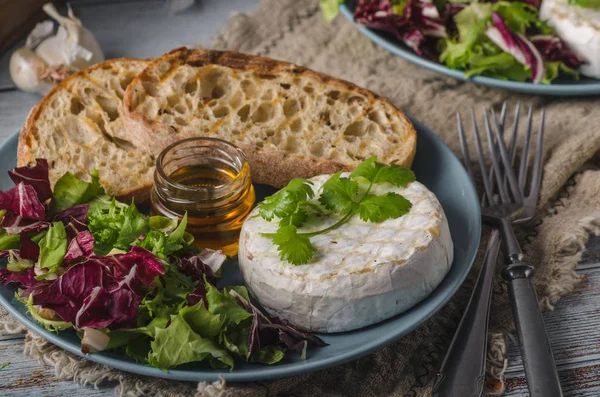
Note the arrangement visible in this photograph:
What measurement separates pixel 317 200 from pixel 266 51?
6.14ft

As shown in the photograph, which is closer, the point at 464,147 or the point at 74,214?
the point at 74,214

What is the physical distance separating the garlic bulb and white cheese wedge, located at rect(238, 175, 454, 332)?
195cm

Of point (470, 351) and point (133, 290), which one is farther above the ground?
point (133, 290)

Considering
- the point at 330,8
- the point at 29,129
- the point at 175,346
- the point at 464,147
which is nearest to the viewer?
the point at 175,346

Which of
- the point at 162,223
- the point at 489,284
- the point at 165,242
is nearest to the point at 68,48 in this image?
the point at 162,223

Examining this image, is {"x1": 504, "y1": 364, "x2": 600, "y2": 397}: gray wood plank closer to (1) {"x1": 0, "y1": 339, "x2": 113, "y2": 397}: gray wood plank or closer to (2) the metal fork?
(2) the metal fork

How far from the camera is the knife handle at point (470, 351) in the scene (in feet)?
8.16

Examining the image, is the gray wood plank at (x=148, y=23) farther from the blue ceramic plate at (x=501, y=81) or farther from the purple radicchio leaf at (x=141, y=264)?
the purple radicchio leaf at (x=141, y=264)

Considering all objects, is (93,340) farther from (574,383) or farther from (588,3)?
(588,3)

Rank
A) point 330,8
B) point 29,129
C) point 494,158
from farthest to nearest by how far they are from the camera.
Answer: point 330,8 → point 494,158 → point 29,129

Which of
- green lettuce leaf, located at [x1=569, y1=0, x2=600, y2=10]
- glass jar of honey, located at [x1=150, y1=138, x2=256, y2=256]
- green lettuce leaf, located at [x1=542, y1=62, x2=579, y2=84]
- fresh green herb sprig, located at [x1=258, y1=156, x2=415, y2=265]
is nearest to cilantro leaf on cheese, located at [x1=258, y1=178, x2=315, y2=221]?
fresh green herb sprig, located at [x1=258, y1=156, x2=415, y2=265]

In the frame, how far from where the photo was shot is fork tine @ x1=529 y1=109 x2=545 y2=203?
3404mm

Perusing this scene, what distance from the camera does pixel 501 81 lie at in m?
4.00

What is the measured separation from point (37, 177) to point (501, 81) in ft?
8.10
